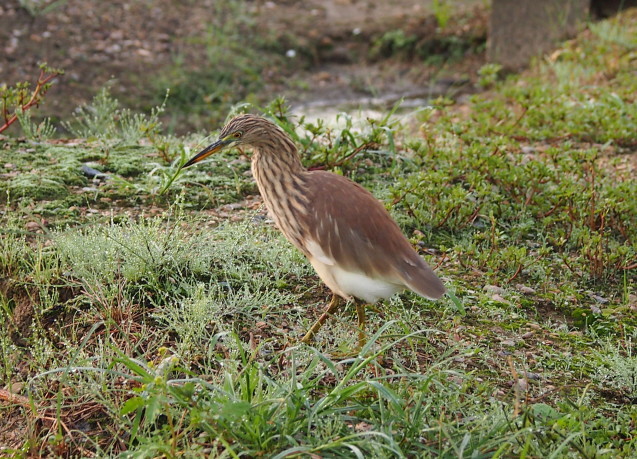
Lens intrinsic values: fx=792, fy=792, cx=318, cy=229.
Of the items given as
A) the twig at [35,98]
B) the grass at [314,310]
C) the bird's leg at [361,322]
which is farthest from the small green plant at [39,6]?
the bird's leg at [361,322]

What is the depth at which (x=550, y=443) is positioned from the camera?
2900mm

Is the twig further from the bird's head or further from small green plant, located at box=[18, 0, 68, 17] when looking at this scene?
small green plant, located at box=[18, 0, 68, 17]

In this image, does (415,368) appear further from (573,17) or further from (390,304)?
(573,17)

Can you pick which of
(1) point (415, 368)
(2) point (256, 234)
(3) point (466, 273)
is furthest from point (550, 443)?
(2) point (256, 234)

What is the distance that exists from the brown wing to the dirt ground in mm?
4609

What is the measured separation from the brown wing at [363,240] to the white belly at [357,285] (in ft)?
0.10

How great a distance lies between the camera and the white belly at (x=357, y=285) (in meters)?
3.39

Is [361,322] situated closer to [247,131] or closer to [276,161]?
[276,161]

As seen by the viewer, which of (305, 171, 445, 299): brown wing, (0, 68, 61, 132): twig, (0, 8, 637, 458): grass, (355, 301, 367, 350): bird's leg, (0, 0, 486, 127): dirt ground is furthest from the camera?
(0, 0, 486, 127): dirt ground

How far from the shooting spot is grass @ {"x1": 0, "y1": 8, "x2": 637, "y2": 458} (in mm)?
2893

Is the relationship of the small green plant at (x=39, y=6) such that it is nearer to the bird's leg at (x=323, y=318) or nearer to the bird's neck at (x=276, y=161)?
the bird's neck at (x=276, y=161)

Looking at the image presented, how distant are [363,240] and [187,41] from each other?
618 cm

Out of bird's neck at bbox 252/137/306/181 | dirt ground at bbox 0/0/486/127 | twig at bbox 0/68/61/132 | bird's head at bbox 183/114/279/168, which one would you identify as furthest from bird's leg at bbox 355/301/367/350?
dirt ground at bbox 0/0/486/127

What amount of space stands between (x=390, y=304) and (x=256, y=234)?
893 mm
